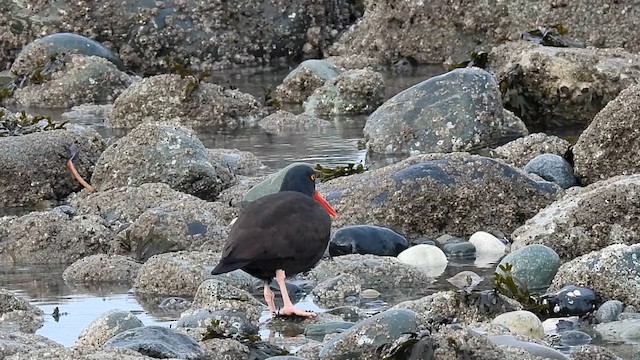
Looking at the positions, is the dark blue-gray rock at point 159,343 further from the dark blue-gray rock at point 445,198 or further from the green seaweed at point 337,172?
the green seaweed at point 337,172

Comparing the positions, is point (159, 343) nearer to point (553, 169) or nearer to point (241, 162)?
point (553, 169)

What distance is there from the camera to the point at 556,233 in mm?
8133

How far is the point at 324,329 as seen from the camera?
21.5ft

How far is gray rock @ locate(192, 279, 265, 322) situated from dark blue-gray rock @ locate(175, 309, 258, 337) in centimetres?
23

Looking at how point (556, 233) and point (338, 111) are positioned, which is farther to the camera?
point (338, 111)

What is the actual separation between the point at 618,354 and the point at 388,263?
6.66 ft

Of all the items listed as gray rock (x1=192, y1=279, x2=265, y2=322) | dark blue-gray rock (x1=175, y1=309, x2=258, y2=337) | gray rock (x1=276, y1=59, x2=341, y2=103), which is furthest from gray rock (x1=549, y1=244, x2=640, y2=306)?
gray rock (x1=276, y1=59, x2=341, y2=103)

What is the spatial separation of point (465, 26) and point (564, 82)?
506 cm

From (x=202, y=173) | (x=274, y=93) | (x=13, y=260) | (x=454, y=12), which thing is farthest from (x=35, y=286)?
(x=454, y=12)

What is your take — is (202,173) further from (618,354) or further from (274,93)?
(274,93)

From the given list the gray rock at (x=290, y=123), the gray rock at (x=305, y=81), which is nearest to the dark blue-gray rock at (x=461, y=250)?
the gray rock at (x=290, y=123)

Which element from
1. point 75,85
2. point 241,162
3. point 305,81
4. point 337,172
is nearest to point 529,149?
point 337,172

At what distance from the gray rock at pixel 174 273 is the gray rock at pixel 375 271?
0.65 metres

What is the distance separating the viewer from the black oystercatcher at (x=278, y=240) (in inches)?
268
